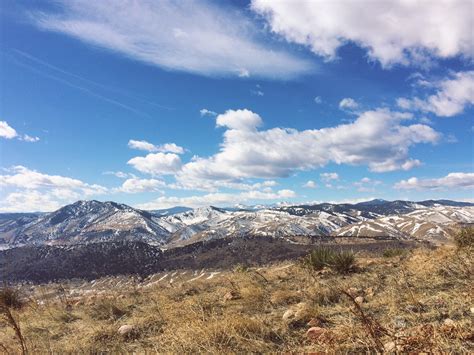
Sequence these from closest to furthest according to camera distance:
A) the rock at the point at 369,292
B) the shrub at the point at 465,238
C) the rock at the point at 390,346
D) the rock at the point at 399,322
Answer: the rock at the point at 390,346, the rock at the point at 399,322, the rock at the point at 369,292, the shrub at the point at 465,238

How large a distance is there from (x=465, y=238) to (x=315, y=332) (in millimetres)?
8924

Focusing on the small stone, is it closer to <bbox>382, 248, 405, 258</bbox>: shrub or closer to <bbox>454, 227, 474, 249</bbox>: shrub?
<bbox>454, 227, 474, 249</bbox>: shrub

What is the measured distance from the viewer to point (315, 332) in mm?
5211

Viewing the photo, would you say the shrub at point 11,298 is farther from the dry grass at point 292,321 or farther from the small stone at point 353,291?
the small stone at point 353,291

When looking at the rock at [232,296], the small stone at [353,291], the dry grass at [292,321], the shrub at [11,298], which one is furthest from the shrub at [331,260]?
the shrub at [11,298]

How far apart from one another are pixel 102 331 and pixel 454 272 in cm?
783

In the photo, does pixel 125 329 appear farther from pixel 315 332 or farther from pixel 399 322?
pixel 399 322

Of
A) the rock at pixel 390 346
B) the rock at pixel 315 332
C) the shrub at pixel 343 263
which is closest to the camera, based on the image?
the rock at pixel 390 346

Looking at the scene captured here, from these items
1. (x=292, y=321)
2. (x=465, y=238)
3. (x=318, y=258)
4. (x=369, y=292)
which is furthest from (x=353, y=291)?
(x=465, y=238)

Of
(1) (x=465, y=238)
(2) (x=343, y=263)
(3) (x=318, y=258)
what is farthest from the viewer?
(3) (x=318, y=258)

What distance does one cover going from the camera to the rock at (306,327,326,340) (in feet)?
16.6

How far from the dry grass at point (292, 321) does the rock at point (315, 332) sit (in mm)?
69

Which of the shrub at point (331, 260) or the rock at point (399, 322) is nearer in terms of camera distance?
the rock at point (399, 322)

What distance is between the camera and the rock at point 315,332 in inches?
200
